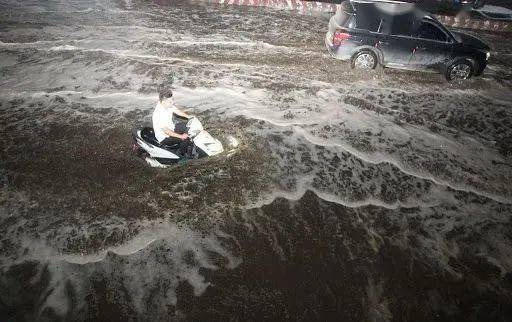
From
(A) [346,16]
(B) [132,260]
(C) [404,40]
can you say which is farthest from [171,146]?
(C) [404,40]

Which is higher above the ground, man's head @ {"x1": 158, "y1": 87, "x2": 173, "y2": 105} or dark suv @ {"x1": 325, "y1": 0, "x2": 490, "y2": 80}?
dark suv @ {"x1": 325, "y1": 0, "x2": 490, "y2": 80}

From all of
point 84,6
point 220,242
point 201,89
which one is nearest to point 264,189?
point 220,242

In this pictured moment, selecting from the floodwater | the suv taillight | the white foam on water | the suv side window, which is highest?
the suv side window

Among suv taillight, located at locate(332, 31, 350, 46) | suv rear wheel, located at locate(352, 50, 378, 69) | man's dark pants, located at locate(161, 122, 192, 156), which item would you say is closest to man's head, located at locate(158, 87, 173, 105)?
man's dark pants, located at locate(161, 122, 192, 156)

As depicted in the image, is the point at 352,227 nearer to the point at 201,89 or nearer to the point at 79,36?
the point at 201,89

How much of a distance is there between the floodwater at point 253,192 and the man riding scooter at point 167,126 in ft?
1.95

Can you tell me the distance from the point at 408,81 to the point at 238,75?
4.86 meters

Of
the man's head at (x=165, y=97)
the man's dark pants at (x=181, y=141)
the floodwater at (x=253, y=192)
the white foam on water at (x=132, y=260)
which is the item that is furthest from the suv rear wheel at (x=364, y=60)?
the white foam on water at (x=132, y=260)

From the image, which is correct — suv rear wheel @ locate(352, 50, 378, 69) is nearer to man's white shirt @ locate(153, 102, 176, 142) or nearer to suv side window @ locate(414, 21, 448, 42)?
suv side window @ locate(414, 21, 448, 42)

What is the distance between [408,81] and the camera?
9.77 metres

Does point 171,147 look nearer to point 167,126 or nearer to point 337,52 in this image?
point 167,126

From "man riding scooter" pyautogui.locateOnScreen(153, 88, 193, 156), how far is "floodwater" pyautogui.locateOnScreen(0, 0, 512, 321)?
1.95 feet

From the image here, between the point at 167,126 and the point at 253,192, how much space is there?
1876 mm

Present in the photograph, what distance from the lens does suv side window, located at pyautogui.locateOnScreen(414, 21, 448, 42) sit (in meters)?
9.45
